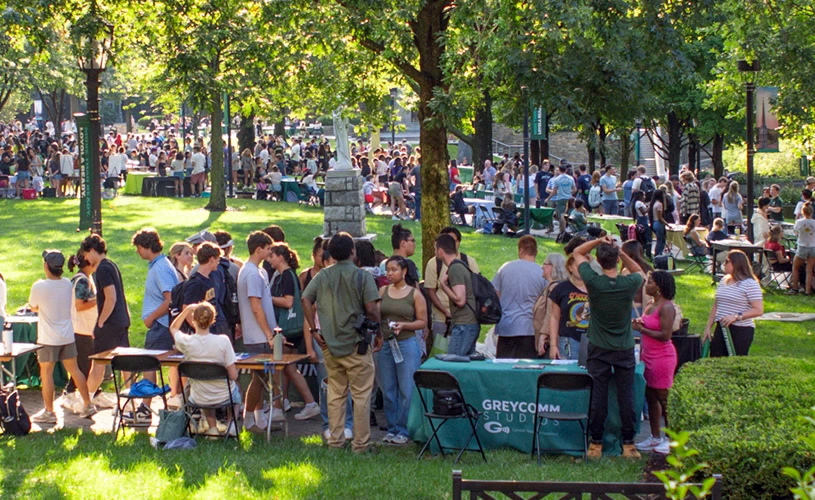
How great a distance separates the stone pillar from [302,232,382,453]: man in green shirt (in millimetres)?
11855

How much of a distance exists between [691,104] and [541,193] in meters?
12.7

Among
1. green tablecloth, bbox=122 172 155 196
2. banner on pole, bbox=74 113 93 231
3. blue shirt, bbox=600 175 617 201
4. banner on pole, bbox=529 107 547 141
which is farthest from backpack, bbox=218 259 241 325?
green tablecloth, bbox=122 172 155 196

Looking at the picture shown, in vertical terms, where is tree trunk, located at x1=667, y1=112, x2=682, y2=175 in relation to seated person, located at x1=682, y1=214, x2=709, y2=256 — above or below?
above

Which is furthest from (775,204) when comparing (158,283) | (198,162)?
(158,283)

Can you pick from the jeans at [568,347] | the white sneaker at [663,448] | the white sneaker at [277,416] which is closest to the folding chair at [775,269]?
the jeans at [568,347]

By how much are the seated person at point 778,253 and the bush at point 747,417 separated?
32.9ft

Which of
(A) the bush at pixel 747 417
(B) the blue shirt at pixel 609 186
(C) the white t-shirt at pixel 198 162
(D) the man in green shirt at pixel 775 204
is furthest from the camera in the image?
(C) the white t-shirt at pixel 198 162

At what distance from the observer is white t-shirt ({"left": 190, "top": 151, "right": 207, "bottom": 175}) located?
101ft

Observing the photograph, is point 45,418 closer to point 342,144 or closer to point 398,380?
point 398,380

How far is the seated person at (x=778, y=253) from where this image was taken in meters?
18.5

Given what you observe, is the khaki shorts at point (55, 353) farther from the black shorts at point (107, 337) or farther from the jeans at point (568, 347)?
the jeans at point (568, 347)

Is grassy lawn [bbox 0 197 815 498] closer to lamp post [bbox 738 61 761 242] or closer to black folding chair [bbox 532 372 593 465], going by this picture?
black folding chair [bbox 532 372 593 465]

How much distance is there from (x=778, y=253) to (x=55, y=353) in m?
13.7

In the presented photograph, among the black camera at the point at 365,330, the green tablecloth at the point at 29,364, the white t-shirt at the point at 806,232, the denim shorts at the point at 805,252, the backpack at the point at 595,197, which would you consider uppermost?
the backpack at the point at 595,197
